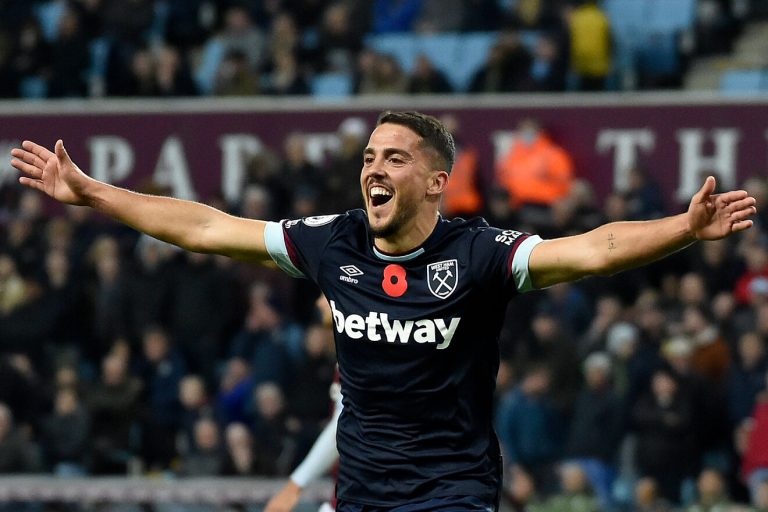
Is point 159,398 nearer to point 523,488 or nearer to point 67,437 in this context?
point 67,437

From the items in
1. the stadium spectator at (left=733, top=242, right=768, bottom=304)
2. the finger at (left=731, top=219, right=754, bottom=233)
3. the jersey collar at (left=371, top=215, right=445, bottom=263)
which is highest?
the finger at (left=731, top=219, right=754, bottom=233)

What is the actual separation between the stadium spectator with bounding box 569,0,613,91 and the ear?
11.0 meters

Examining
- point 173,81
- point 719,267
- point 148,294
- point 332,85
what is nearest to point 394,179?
point 719,267

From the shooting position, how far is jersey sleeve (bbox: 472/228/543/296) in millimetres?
5703

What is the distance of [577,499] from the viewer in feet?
40.1

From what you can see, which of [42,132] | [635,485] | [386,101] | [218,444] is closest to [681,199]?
[386,101]

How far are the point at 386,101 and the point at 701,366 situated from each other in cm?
485

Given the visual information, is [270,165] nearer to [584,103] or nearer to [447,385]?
[584,103]

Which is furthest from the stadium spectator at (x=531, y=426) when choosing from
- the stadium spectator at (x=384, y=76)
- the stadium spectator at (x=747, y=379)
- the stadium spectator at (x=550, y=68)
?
the stadium spectator at (x=384, y=76)

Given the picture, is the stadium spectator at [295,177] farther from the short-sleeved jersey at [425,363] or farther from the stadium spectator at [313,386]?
the short-sleeved jersey at [425,363]

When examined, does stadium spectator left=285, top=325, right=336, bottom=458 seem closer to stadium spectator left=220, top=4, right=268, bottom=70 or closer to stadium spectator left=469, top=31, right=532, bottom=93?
stadium spectator left=469, top=31, right=532, bottom=93

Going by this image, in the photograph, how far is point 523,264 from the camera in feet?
18.6

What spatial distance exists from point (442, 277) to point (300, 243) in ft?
1.90

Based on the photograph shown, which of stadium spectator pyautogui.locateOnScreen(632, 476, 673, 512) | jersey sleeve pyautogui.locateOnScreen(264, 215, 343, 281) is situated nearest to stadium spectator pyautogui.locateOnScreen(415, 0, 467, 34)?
stadium spectator pyautogui.locateOnScreen(632, 476, 673, 512)
